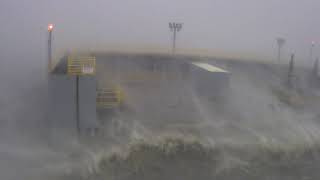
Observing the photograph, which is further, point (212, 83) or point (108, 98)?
point (212, 83)

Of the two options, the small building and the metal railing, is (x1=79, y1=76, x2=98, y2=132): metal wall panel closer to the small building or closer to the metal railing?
the metal railing

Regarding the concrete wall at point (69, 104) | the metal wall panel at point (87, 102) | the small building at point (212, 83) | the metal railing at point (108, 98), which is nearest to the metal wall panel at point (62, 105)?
the concrete wall at point (69, 104)

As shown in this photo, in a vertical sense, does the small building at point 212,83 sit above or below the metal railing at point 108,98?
above

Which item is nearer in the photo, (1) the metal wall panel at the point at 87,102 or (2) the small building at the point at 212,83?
(1) the metal wall panel at the point at 87,102

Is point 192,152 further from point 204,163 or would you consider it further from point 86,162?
point 86,162

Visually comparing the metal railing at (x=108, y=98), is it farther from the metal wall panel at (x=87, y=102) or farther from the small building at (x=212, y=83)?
the small building at (x=212, y=83)

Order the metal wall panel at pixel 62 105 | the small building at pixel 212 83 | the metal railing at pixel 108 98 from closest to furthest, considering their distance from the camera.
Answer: the metal wall panel at pixel 62 105, the metal railing at pixel 108 98, the small building at pixel 212 83

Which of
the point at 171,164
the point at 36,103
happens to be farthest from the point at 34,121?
the point at 171,164

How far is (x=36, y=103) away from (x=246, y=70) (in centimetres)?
1132

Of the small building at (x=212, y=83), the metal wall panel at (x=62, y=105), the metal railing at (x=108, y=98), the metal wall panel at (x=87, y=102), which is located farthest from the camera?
the small building at (x=212, y=83)

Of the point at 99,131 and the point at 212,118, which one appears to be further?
the point at 212,118

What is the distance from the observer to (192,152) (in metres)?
14.1

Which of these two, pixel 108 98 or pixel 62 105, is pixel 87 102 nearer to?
pixel 62 105

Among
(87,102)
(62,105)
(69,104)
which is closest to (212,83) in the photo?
Answer: (87,102)
